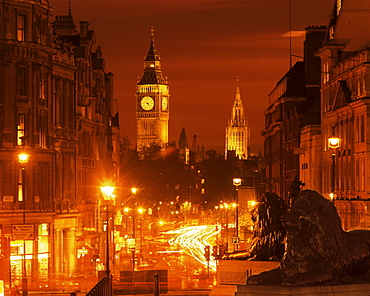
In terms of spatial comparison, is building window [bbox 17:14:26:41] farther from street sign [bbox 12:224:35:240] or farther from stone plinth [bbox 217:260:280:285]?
stone plinth [bbox 217:260:280:285]

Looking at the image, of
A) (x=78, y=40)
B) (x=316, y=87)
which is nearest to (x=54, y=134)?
(x=78, y=40)

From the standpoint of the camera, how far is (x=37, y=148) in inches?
2504

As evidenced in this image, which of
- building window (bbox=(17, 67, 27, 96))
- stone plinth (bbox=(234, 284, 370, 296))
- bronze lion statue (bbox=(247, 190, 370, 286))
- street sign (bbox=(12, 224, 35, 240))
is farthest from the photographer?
building window (bbox=(17, 67, 27, 96))

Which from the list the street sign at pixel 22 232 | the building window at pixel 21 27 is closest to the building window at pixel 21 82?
the building window at pixel 21 27

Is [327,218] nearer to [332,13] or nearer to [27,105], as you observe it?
[27,105]

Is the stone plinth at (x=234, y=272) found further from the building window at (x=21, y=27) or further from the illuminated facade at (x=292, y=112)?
the illuminated facade at (x=292, y=112)

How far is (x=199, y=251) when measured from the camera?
9831cm

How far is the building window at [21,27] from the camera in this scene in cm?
6222

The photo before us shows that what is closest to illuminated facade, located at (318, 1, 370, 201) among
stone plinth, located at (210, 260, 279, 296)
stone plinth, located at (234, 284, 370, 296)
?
stone plinth, located at (210, 260, 279, 296)

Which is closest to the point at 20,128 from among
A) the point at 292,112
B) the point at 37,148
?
the point at 37,148

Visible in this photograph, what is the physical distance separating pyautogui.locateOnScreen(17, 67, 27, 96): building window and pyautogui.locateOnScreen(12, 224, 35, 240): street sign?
23.2ft

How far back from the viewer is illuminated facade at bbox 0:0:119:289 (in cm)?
6100

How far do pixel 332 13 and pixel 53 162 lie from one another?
2301cm

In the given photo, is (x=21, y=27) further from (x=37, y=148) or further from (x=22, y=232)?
(x=22, y=232)
